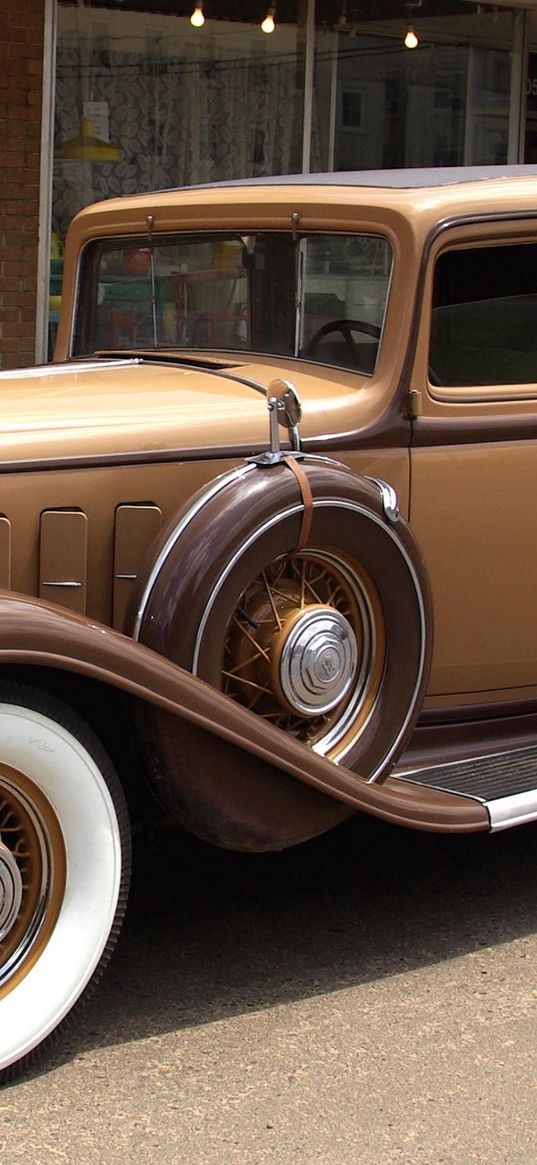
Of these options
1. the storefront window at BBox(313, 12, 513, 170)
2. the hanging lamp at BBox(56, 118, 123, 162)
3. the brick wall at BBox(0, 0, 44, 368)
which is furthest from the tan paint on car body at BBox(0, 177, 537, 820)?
the storefront window at BBox(313, 12, 513, 170)

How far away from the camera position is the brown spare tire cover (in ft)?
9.98

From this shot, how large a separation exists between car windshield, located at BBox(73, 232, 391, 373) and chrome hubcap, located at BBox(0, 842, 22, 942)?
4.84 feet

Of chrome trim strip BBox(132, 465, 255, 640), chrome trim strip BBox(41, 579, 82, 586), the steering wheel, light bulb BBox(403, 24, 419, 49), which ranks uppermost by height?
light bulb BBox(403, 24, 419, 49)

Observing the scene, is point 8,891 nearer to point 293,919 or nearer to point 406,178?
point 293,919

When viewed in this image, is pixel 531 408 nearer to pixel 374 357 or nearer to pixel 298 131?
pixel 374 357

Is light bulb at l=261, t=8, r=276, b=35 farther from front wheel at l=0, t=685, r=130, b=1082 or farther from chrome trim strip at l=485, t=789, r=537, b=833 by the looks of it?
front wheel at l=0, t=685, r=130, b=1082

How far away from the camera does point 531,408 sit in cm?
378

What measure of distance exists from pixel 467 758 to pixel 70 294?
5.91 ft

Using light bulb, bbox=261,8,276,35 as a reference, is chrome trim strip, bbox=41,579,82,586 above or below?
below

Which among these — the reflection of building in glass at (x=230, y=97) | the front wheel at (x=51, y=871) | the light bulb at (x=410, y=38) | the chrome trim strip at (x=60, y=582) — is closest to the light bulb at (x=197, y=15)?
the reflection of building in glass at (x=230, y=97)

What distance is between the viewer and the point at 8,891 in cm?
284

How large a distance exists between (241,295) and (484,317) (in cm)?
64

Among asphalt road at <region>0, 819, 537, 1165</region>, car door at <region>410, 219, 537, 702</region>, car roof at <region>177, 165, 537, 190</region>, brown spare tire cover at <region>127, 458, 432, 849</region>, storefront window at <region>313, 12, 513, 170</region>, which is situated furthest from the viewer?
storefront window at <region>313, 12, 513, 170</region>

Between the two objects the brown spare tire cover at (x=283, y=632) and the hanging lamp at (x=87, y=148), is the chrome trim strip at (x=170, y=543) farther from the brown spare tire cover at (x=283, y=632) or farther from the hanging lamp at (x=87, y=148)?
the hanging lamp at (x=87, y=148)
